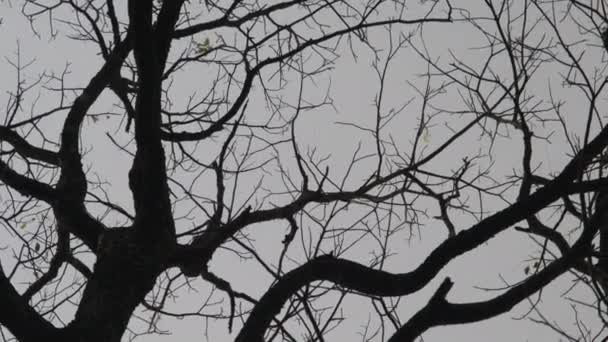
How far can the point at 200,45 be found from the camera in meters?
4.41

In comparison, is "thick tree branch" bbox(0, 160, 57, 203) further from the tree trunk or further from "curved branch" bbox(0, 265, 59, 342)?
"curved branch" bbox(0, 265, 59, 342)

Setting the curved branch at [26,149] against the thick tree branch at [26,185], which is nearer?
the thick tree branch at [26,185]

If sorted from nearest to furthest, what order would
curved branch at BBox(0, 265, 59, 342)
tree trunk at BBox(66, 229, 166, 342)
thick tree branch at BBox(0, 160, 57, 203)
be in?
curved branch at BBox(0, 265, 59, 342) < tree trunk at BBox(66, 229, 166, 342) < thick tree branch at BBox(0, 160, 57, 203)

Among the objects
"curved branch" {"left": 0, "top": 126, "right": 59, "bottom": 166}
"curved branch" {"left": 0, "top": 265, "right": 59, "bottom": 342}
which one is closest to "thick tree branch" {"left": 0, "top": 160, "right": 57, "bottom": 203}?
"curved branch" {"left": 0, "top": 126, "right": 59, "bottom": 166}

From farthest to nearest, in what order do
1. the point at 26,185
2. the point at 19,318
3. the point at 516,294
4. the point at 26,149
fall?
the point at 26,149 < the point at 26,185 < the point at 516,294 < the point at 19,318

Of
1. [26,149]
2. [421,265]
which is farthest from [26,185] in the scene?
[421,265]

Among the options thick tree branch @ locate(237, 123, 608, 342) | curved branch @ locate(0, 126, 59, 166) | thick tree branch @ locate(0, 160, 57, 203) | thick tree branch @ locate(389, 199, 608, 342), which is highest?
curved branch @ locate(0, 126, 59, 166)

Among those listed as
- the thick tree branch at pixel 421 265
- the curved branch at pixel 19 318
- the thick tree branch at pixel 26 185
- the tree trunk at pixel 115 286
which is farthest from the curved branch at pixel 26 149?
the thick tree branch at pixel 421 265

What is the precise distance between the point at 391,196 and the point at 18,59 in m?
2.75

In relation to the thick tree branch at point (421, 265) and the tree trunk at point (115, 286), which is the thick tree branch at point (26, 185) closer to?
the tree trunk at point (115, 286)

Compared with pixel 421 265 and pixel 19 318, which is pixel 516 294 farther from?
pixel 19 318

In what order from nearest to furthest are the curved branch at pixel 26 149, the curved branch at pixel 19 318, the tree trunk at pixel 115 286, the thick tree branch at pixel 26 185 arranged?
1. the curved branch at pixel 19 318
2. the tree trunk at pixel 115 286
3. the thick tree branch at pixel 26 185
4. the curved branch at pixel 26 149

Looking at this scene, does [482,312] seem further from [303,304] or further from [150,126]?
[150,126]

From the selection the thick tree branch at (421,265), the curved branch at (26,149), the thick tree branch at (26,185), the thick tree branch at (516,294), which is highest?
the curved branch at (26,149)
